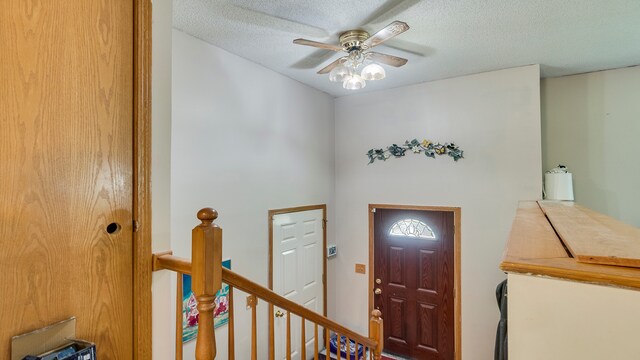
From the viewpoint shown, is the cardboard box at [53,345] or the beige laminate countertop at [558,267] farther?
the cardboard box at [53,345]

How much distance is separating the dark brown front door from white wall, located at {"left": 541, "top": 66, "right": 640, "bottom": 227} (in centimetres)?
139

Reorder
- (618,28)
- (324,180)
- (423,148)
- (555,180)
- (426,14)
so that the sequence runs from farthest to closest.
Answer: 1. (324,180)
2. (423,148)
3. (555,180)
4. (618,28)
5. (426,14)

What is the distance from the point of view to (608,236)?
2.72ft

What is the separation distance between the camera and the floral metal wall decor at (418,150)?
3525 millimetres

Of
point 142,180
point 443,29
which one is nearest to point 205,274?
point 142,180

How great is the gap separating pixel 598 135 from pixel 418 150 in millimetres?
1784

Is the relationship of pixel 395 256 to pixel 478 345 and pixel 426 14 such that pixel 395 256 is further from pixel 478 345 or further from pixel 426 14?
pixel 426 14

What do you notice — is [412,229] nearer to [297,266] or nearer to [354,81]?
[297,266]

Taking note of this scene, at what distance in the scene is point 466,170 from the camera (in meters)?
3.48

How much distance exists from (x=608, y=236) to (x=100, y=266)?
4.99ft

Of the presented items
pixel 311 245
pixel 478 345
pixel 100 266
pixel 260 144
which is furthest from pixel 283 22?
pixel 478 345

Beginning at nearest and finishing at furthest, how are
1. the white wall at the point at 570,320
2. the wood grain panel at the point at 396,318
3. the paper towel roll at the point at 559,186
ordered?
the white wall at the point at 570,320
the paper towel roll at the point at 559,186
the wood grain panel at the point at 396,318

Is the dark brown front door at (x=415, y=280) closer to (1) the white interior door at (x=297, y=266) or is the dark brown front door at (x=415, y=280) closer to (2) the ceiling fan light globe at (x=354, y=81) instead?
(1) the white interior door at (x=297, y=266)

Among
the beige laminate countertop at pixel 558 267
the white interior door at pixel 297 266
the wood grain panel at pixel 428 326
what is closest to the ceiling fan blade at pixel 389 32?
the beige laminate countertop at pixel 558 267
